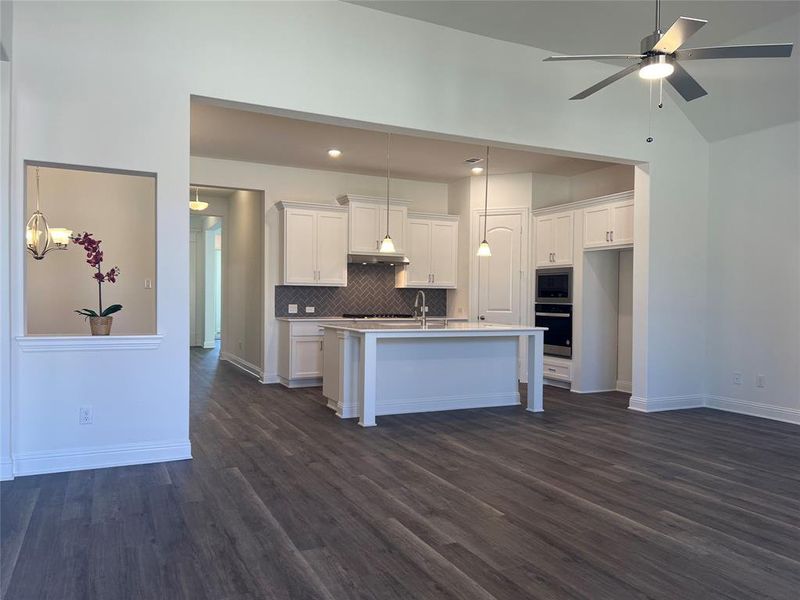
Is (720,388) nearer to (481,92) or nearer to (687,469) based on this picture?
(687,469)

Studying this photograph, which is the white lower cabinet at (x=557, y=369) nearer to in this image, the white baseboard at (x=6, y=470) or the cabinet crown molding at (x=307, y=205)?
the cabinet crown molding at (x=307, y=205)

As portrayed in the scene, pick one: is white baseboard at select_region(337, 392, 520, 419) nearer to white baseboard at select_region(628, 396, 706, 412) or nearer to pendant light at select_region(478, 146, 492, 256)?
white baseboard at select_region(628, 396, 706, 412)

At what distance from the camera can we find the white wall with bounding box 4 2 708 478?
357cm

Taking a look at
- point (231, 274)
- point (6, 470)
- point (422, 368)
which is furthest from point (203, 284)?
point (6, 470)

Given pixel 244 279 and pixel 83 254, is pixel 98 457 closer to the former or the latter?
pixel 83 254

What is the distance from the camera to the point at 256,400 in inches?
248

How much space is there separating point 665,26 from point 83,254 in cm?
646

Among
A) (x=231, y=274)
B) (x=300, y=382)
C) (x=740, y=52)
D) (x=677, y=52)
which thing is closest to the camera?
(x=740, y=52)

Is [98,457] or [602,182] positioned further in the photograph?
[602,182]

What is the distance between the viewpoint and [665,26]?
15.3 feet

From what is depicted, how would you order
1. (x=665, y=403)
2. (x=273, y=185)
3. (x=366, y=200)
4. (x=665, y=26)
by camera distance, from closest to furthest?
(x=665, y=26)
(x=665, y=403)
(x=273, y=185)
(x=366, y=200)

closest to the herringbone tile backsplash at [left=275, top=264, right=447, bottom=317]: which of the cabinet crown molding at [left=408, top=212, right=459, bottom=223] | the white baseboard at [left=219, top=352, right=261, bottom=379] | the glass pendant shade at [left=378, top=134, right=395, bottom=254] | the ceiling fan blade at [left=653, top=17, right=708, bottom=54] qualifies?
the glass pendant shade at [left=378, top=134, right=395, bottom=254]

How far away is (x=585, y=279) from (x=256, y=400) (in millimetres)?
4136

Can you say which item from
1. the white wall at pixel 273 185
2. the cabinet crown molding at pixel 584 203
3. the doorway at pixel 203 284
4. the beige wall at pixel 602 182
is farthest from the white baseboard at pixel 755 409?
the doorway at pixel 203 284
